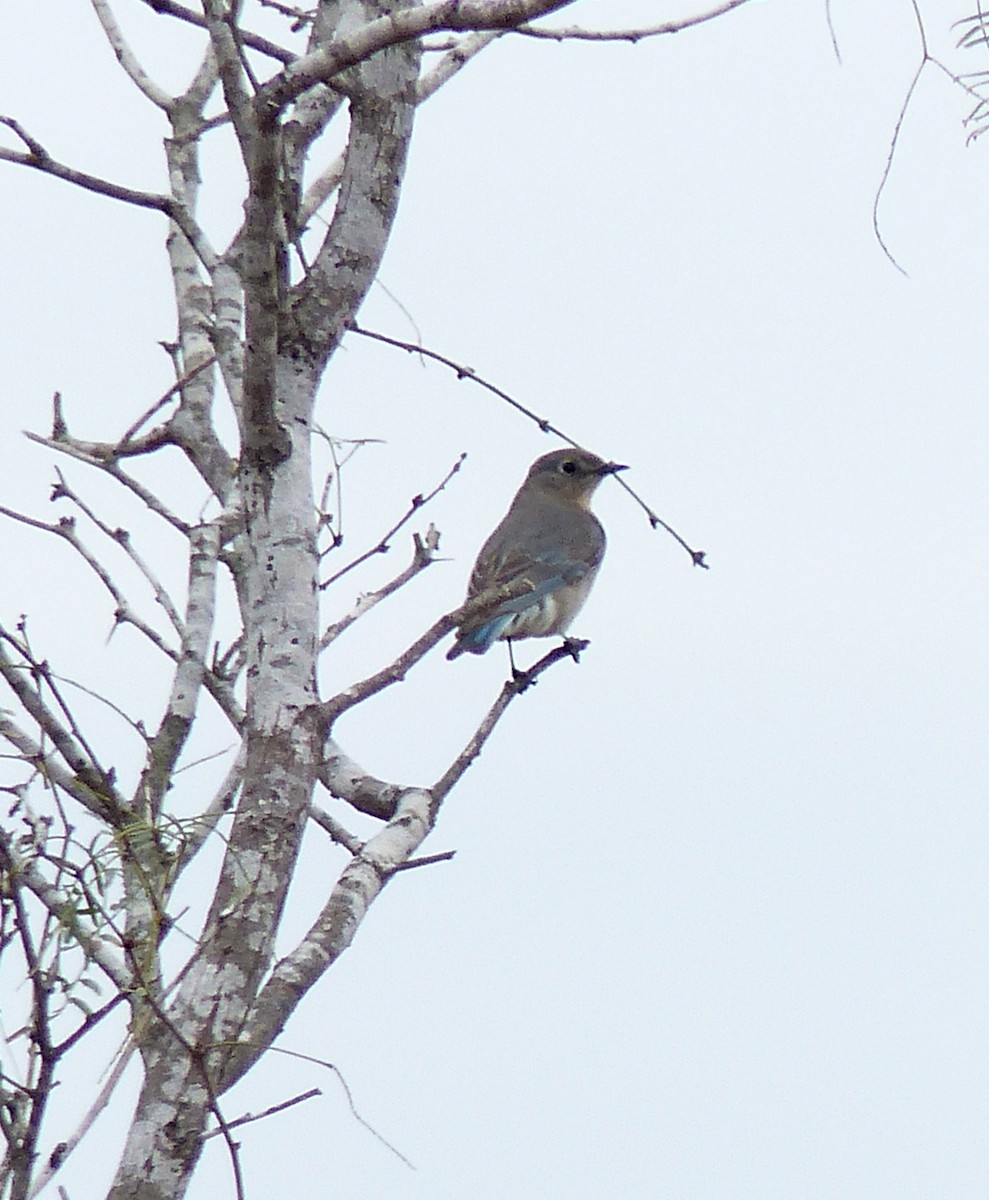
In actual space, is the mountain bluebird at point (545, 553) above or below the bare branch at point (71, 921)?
above

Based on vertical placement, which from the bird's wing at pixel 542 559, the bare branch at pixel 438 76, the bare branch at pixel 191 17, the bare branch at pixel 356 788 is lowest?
the bare branch at pixel 356 788

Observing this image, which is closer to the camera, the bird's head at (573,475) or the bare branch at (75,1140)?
the bare branch at (75,1140)

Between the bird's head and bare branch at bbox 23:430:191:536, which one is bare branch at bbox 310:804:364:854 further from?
the bird's head

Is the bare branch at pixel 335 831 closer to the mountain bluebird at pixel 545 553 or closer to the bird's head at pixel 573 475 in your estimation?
the mountain bluebird at pixel 545 553

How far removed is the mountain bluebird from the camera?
25.3 feet

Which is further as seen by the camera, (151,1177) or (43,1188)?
(43,1188)

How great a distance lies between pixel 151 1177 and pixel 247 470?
120 centimetres

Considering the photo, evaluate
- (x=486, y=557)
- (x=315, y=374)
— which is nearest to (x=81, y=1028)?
(x=315, y=374)

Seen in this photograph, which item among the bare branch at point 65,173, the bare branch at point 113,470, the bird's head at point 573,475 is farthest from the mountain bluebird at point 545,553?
the bare branch at point 65,173

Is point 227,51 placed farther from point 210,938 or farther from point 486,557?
point 486,557

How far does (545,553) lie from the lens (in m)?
8.68

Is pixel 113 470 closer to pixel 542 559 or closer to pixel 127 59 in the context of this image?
pixel 127 59

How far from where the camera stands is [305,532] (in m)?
3.46

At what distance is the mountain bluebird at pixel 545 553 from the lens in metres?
7.73
